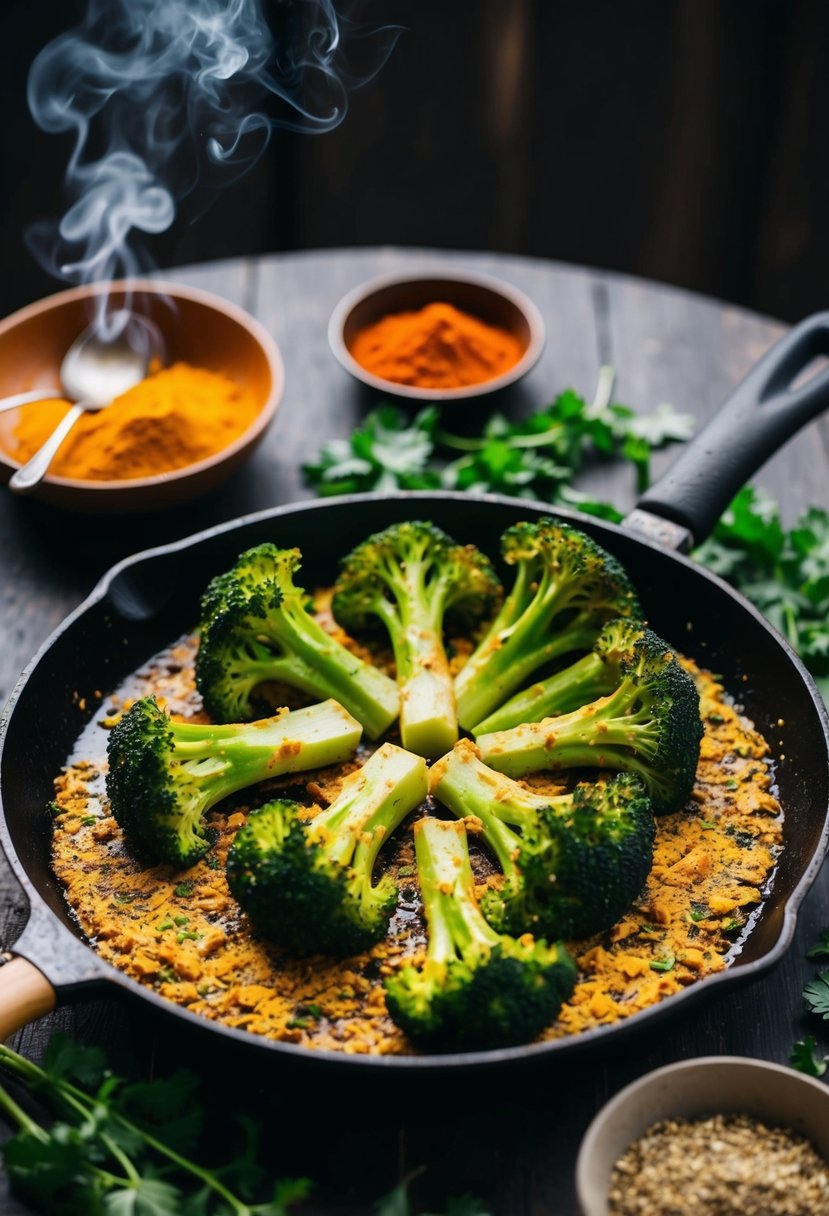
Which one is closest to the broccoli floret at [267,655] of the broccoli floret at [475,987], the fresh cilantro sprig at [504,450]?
the broccoli floret at [475,987]

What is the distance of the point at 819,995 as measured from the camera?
190cm

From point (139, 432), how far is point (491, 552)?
84cm

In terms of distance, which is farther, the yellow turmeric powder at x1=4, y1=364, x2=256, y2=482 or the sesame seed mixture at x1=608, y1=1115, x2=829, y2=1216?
the yellow turmeric powder at x1=4, y1=364, x2=256, y2=482

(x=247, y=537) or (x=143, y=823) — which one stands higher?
(x=247, y=537)

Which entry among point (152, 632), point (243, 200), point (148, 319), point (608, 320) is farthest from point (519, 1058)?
point (243, 200)

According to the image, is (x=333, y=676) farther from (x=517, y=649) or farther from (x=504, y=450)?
(x=504, y=450)

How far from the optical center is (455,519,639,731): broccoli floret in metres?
2.25

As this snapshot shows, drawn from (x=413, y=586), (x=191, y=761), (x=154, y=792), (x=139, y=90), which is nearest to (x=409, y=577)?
(x=413, y=586)

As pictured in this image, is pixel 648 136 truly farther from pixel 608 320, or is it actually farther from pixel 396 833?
pixel 396 833

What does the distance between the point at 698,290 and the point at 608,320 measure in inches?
75.6

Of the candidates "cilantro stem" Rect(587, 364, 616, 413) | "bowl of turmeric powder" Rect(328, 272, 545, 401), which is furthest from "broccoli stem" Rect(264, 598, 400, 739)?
"cilantro stem" Rect(587, 364, 616, 413)

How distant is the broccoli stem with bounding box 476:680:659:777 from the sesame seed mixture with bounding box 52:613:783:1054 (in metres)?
0.05

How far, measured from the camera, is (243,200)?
4820 mm

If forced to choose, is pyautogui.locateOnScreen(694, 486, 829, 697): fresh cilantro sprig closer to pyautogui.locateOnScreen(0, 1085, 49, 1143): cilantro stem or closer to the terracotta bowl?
the terracotta bowl
